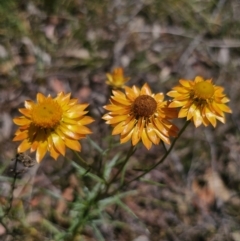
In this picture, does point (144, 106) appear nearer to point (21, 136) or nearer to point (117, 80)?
point (21, 136)

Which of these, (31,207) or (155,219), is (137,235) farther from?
(31,207)

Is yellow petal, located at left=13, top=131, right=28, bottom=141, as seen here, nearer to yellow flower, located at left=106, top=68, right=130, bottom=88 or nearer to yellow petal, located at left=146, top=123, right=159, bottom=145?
yellow petal, located at left=146, top=123, right=159, bottom=145

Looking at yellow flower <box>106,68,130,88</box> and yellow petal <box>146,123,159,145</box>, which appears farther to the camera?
yellow flower <box>106,68,130,88</box>

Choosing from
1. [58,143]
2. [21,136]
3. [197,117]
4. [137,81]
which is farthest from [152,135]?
[137,81]

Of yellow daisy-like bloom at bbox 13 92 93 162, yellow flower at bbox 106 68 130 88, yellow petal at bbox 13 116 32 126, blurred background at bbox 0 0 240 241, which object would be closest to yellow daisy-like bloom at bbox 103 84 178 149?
yellow daisy-like bloom at bbox 13 92 93 162

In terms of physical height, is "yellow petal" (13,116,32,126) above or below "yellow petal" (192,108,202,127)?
below

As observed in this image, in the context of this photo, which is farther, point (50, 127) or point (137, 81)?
point (137, 81)

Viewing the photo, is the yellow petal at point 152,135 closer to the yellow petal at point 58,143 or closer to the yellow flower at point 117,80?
the yellow petal at point 58,143
